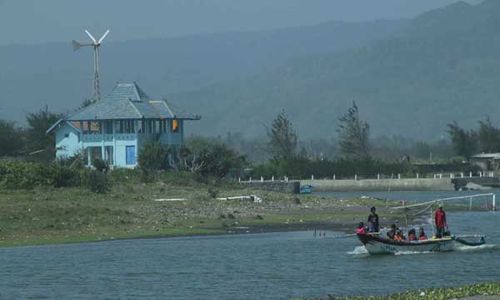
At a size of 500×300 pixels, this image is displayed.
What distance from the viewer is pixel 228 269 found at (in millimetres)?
45469

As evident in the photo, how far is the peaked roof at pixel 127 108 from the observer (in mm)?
103125

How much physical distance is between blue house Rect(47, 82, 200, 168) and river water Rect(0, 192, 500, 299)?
4581cm

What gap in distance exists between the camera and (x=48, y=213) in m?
61.2

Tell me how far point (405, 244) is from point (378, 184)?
76.1 meters

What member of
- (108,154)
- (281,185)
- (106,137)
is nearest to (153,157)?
(108,154)

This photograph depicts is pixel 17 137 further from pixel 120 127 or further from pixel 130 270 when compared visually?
pixel 130 270

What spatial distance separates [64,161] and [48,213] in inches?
1454

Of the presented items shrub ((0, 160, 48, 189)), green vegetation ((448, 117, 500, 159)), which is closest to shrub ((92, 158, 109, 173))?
shrub ((0, 160, 48, 189))

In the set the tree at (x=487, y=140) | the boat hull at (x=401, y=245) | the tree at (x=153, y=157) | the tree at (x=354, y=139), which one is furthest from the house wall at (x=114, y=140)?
the tree at (x=487, y=140)

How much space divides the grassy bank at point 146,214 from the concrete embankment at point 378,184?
41.5 meters

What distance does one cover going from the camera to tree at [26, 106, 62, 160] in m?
110

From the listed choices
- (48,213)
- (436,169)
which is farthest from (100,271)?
(436,169)

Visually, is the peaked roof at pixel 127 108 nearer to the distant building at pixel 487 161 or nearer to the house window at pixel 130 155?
the house window at pixel 130 155

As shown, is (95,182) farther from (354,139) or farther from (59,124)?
(354,139)
